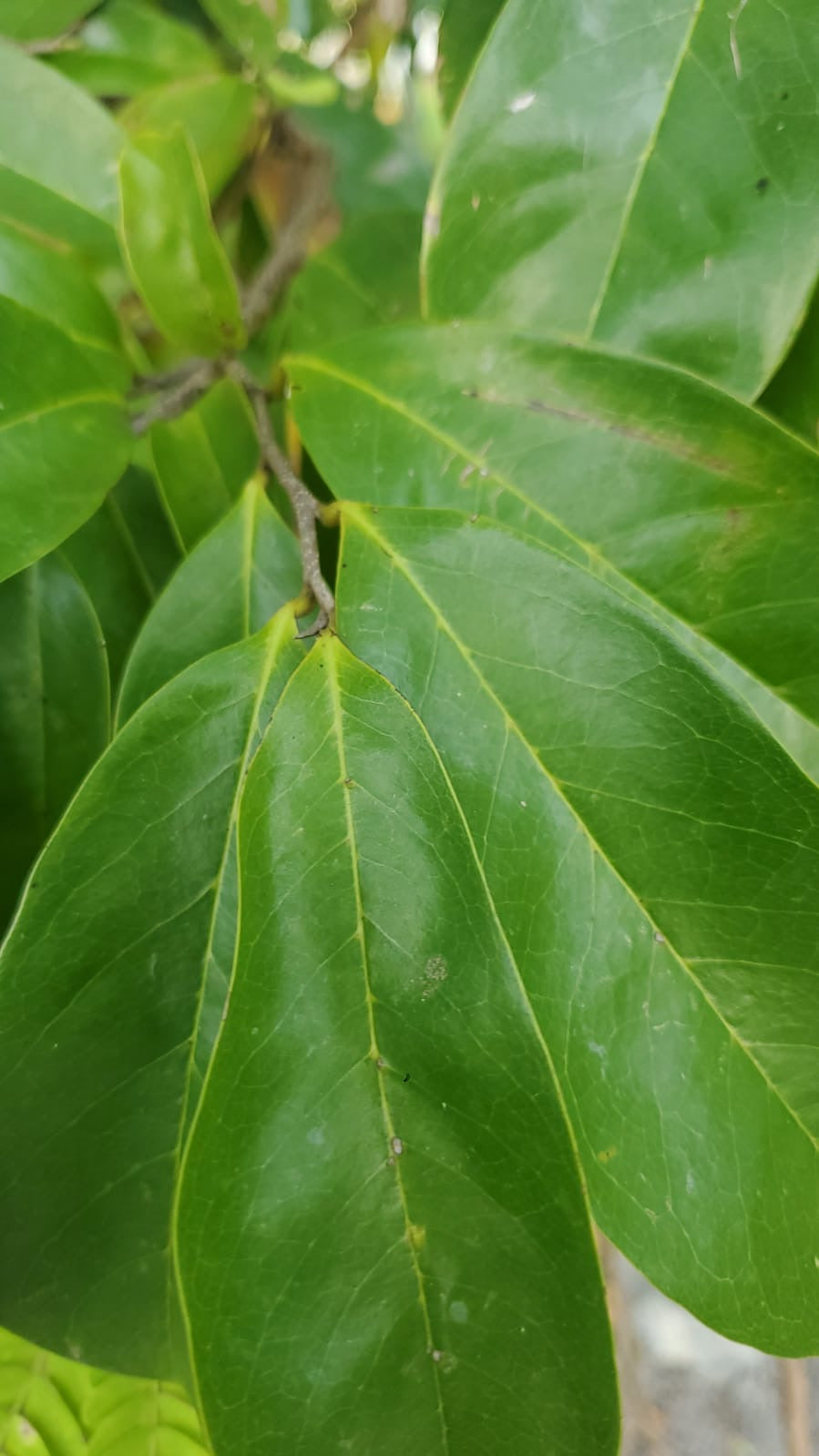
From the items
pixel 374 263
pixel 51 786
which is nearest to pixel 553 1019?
pixel 51 786

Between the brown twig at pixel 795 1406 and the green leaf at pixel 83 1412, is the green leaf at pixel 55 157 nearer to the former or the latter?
the green leaf at pixel 83 1412

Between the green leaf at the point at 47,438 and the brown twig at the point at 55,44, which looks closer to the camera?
the green leaf at the point at 47,438

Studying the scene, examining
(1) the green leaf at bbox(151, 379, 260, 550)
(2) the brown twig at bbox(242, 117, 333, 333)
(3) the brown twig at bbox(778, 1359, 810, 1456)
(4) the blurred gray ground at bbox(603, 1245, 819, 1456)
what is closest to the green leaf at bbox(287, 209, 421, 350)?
(2) the brown twig at bbox(242, 117, 333, 333)

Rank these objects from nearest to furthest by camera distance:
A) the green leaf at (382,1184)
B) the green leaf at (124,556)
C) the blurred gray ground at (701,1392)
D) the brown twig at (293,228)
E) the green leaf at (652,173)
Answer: the green leaf at (382,1184) < the green leaf at (652,173) < the green leaf at (124,556) < the brown twig at (293,228) < the blurred gray ground at (701,1392)

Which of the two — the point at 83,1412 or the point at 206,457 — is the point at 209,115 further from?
the point at 83,1412

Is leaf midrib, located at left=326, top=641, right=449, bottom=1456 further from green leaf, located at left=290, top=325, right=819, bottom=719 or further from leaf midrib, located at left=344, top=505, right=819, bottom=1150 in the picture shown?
green leaf, located at left=290, top=325, right=819, bottom=719

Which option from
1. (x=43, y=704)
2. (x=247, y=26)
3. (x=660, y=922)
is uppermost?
(x=247, y=26)

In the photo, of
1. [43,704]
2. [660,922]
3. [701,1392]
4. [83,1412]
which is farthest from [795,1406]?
[43,704]

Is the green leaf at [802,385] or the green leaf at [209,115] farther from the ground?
the green leaf at [209,115]

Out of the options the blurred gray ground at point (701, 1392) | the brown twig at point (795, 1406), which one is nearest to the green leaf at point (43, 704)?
the blurred gray ground at point (701, 1392)
